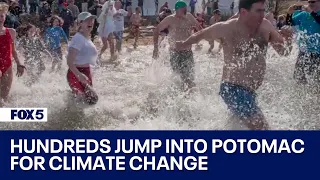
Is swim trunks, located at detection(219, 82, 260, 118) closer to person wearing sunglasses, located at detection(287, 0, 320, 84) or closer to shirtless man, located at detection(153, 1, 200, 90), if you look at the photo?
person wearing sunglasses, located at detection(287, 0, 320, 84)

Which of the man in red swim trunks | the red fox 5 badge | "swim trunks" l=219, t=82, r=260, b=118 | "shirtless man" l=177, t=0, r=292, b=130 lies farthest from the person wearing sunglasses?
the man in red swim trunks

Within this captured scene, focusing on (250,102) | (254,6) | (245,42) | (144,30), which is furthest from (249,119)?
(144,30)

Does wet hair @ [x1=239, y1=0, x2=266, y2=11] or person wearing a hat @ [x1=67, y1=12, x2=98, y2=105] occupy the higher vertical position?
wet hair @ [x1=239, y1=0, x2=266, y2=11]

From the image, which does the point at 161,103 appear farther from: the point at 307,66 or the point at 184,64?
the point at 307,66

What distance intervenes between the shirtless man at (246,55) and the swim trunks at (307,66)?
6.65 feet

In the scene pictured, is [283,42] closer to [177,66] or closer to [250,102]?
[250,102]

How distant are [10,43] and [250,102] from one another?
3335mm

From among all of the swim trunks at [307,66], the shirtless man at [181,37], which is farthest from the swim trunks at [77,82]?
the swim trunks at [307,66]

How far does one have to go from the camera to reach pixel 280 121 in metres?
5.98

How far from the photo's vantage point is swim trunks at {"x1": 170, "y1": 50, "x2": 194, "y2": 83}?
25.3ft

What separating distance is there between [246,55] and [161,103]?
3.03m

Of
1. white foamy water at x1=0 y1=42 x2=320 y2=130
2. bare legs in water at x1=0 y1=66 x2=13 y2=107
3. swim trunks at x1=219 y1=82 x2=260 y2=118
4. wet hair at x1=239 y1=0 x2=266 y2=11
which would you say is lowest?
white foamy water at x1=0 y1=42 x2=320 y2=130

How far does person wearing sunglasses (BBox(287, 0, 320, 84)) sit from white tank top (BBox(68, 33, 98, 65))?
8.59 ft

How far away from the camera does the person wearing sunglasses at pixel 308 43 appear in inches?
263
